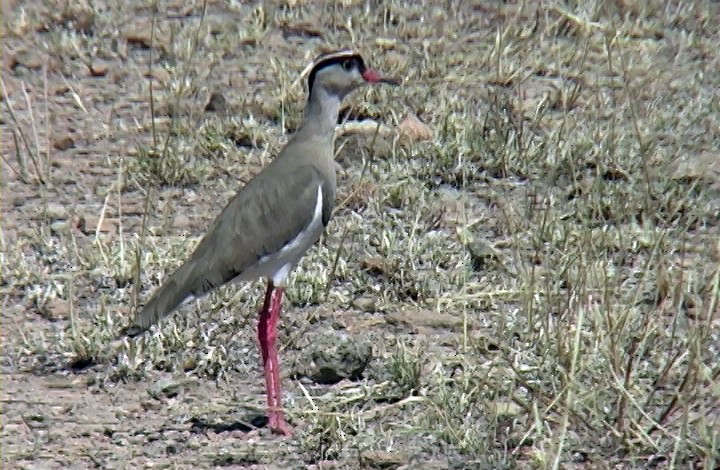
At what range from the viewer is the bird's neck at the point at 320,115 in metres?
5.89

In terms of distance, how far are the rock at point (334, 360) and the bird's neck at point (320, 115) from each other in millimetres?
840

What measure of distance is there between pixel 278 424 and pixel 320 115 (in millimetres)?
1361

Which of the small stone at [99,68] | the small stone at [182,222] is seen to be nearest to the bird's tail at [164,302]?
the small stone at [182,222]

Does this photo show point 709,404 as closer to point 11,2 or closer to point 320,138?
point 320,138

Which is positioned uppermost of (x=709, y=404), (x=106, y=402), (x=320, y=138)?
(x=320, y=138)

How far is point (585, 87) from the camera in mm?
8031

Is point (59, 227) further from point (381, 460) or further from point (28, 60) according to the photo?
point (381, 460)

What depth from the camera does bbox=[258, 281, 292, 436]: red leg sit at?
517cm

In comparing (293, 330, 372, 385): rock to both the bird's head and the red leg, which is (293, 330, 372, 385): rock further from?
the bird's head

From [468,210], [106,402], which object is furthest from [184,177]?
[106,402]

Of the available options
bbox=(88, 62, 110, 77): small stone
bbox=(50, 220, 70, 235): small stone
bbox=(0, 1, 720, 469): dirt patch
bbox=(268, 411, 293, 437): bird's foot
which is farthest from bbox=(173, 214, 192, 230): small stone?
bbox=(88, 62, 110, 77): small stone

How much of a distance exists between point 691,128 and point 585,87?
0.75 m

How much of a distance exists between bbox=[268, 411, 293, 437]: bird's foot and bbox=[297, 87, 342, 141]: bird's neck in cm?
123

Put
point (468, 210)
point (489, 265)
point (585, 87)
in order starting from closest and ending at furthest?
point (489, 265) < point (468, 210) < point (585, 87)
